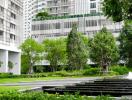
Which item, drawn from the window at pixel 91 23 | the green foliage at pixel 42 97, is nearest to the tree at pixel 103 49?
the window at pixel 91 23

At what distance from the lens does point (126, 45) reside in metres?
77.4

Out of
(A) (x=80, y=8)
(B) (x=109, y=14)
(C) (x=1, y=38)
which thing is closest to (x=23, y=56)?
(C) (x=1, y=38)

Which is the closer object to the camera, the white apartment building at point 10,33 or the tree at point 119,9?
the tree at point 119,9

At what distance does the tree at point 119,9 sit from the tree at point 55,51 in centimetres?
6260

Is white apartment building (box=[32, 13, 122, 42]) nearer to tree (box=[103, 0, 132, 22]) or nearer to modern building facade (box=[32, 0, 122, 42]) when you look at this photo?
modern building facade (box=[32, 0, 122, 42])

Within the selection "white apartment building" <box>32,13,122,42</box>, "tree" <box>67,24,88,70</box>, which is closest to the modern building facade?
"white apartment building" <box>32,13,122,42</box>

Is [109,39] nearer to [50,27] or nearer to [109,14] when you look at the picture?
[50,27]

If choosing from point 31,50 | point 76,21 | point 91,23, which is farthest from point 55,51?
point 91,23

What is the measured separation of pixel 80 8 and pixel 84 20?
17401 mm

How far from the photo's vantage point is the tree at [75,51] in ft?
225

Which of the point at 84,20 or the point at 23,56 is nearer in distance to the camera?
the point at 23,56

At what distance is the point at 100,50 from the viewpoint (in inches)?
2424

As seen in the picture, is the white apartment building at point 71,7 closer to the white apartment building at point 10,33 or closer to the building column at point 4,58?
the white apartment building at point 10,33

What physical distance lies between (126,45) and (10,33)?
78.6 ft
